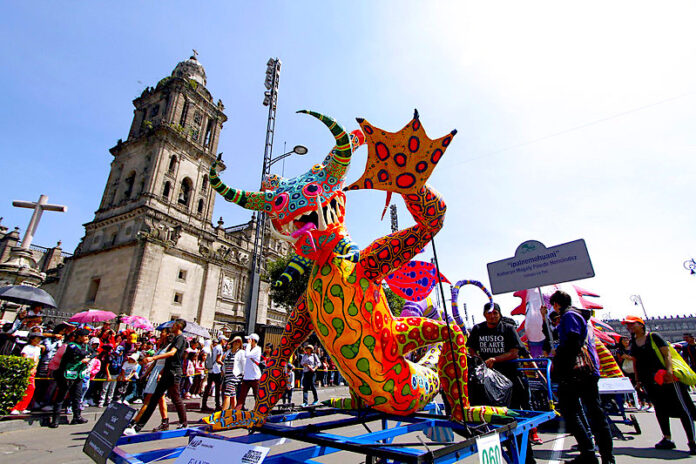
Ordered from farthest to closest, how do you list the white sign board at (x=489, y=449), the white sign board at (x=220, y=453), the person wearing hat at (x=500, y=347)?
the person wearing hat at (x=500, y=347) → the white sign board at (x=489, y=449) → the white sign board at (x=220, y=453)

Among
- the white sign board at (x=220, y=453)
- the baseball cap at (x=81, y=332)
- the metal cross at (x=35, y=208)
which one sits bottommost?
the white sign board at (x=220, y=453)

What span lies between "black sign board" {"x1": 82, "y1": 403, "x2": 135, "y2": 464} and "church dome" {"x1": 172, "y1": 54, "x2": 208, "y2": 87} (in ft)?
109

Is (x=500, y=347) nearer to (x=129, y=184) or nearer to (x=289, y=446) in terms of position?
(x=289, y=446)

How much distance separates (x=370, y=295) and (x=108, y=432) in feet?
5.74

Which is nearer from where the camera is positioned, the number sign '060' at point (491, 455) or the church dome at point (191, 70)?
the number sign '060' at point (491, 455)

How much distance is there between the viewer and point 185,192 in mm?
27453

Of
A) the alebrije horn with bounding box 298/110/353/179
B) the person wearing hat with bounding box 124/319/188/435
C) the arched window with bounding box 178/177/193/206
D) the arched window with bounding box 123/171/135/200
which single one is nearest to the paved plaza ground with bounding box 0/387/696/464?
the person wearing hat with bounding box 124/319/188/435

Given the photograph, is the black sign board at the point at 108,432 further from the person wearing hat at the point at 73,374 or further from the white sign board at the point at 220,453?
the person wearing hat at the point at 73,374

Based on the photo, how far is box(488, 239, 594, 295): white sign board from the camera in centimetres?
598

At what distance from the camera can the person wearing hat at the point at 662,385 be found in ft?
13.9

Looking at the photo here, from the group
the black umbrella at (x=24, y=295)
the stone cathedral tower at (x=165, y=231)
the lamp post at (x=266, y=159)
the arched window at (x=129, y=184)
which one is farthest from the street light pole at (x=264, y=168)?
the arched window at (x=129, y=184)

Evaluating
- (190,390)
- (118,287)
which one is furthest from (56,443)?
(118,287)

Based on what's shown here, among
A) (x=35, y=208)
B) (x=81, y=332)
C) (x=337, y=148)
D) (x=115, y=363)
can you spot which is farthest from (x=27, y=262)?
(x=337, y=148)

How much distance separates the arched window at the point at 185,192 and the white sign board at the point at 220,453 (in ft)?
92.1
